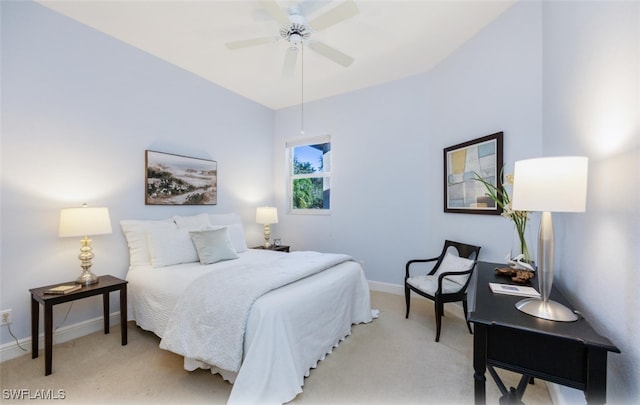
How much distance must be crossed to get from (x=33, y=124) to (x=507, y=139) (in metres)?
4.12

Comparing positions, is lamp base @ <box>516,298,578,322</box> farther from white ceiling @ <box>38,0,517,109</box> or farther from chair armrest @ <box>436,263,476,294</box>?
white ceiling @ <box>38,0,517,109</box>

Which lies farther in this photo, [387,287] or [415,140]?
[387,287]

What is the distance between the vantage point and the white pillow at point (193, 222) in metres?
3.08

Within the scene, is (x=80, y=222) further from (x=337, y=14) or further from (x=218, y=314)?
(x=337, y=14)

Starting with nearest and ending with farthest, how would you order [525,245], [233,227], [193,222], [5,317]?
[525,245] < [5,317] < [193,222] < [233,227]

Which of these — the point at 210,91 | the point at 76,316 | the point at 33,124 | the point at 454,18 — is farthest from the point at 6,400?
the point at 454,18

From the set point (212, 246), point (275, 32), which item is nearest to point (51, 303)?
point (212, 246)

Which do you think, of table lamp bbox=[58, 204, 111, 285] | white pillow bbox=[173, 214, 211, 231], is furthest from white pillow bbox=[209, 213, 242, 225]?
table lamp bbox=[58, 204, 111, 285]

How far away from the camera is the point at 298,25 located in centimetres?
220

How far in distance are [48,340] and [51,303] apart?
0.26m

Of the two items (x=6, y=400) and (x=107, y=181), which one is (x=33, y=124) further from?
(x=6, y=400)

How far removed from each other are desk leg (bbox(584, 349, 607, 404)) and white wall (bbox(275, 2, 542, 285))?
1.68m

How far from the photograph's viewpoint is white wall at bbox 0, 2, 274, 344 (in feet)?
7.05

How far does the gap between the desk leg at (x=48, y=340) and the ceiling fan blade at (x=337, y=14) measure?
2.86m
